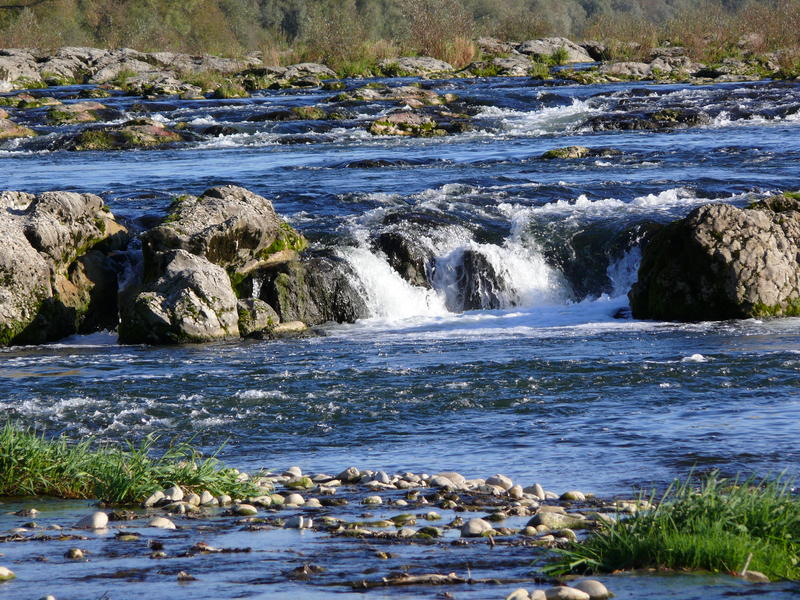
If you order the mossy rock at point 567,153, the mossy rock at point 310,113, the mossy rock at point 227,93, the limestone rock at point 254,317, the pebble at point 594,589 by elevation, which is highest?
the mossy rock at point 227,93

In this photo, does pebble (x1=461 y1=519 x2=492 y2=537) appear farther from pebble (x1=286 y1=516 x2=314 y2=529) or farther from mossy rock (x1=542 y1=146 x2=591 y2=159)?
mossy rock (x1=542 y1=146 x2=591 y2=159)

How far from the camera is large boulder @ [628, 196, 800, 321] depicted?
13930 mm

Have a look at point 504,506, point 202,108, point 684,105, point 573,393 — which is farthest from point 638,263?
point 202,108

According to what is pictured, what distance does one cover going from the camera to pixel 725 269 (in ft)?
45.8

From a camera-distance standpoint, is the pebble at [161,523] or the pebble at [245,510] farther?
the pebble at [245,510]

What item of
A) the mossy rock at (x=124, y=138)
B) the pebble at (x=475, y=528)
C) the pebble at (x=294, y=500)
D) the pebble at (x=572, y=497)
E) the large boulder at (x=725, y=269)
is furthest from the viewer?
the mossy rock at (x=124, y=138)

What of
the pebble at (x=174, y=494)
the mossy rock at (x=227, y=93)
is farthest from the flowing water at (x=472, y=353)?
the mossy rock at (x=227, y=93)

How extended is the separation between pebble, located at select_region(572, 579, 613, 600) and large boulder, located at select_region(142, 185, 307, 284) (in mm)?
11171

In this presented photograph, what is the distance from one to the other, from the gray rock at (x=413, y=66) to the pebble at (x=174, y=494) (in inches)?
1863

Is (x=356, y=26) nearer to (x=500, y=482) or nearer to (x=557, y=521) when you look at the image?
(x=500, y=482)

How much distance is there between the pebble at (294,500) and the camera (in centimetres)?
672

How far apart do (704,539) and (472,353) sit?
312 inches

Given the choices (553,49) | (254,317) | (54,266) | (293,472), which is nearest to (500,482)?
(293,472)

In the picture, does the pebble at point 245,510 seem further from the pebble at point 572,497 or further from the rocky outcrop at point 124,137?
the rocky outcrop at point 124,137
